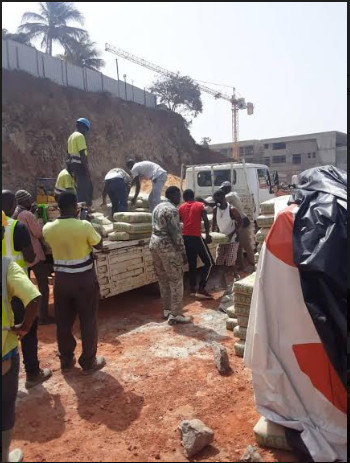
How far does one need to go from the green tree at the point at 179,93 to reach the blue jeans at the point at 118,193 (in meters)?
33.6

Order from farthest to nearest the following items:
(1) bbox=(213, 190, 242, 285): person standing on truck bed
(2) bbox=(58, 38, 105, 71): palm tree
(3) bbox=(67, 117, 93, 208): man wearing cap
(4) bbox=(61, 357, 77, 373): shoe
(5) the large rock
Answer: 1. (2) bbox=(58, 38, 105, 71): palm tree
2. (1) bbox=(213, 190, 242, 285): person standing on truck bed
3. (3) bbox=(67, 117, 93, 208): man wearing cap
4. (4) bbox=(61, 357, 77, 373): shoe
5. (5) the large rock

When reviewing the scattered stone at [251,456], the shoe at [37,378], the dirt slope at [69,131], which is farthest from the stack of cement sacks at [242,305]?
the dirt slope at [69,131]

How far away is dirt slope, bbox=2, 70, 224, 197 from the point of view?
20875mm

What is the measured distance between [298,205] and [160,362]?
2217 millimetres

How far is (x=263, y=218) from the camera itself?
4258 millimetres

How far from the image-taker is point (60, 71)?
25891 mm

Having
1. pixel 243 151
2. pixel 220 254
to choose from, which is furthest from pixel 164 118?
pixel 220 254

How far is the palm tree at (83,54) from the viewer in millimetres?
29922

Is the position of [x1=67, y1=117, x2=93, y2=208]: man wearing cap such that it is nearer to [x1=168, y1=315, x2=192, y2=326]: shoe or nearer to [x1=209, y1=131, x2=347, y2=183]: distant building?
[x1=168, y1=315, x2=192, y2=326]: shoe

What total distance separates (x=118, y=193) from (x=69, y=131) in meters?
18.3

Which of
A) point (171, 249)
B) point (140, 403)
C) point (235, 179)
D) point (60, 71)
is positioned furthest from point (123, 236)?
point (60, 71)

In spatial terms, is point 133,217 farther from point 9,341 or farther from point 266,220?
point 9,341

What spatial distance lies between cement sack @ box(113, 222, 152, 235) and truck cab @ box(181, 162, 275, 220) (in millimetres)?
4380

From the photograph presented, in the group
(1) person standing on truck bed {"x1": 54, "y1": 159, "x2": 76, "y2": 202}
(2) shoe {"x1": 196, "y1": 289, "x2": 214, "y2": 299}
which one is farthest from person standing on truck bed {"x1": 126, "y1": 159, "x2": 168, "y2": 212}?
(2) shoe {"x1": 196, "y1": 289, "x2": 214, "y2": 299}
